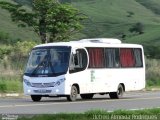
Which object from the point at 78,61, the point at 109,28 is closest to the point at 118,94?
the point at 78,61

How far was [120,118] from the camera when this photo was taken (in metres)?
16.6

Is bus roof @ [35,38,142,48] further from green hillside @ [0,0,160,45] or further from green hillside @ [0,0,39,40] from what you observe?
green hillside @ [0,0,160,45]

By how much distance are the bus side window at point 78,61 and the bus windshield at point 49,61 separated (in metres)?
0.31

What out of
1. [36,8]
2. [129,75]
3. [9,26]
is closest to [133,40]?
[9,26]

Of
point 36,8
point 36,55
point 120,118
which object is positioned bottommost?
point 120,118

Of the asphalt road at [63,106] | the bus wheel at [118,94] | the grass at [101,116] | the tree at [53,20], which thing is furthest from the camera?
the tree at [53,20]

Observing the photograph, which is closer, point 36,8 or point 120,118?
point 120,118

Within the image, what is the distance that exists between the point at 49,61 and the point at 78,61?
4.44 feet

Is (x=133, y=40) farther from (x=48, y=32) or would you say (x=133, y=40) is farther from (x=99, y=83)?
(x=99, y=83)

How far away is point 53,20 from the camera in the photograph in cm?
5762

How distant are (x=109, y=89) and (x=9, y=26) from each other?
126218 mm

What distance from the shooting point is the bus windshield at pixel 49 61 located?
1144 inches

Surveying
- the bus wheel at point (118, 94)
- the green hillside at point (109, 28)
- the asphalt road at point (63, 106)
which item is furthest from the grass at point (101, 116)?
the green hillside at point (109, 28)

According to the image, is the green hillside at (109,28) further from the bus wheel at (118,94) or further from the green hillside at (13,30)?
the bus wheel at (118,94)
